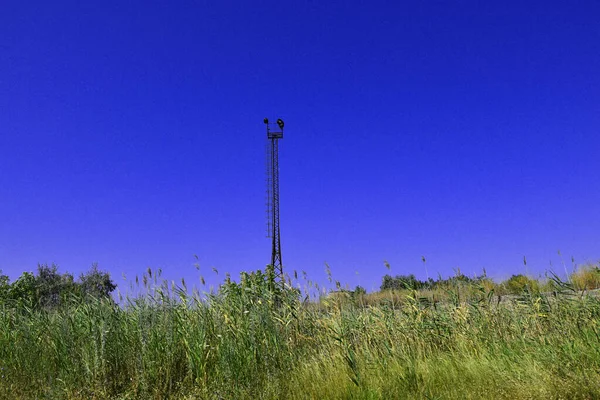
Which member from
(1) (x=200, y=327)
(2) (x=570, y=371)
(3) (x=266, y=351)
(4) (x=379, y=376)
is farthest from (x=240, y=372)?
(2) (x=570, y=371)

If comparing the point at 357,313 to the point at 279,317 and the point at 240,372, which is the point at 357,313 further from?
the point at 240,372

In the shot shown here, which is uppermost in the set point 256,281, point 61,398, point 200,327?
point 256,281

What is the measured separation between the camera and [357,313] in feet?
25.6

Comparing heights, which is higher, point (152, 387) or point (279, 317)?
point (279, 317)

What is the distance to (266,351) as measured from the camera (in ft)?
20.3

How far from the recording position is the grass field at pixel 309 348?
485 cm

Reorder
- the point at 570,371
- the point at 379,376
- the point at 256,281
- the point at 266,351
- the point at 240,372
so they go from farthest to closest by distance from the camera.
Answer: the point at 256,281
the point at 266,351
the point at 240,372
the point at 379,376
the point at 570,371

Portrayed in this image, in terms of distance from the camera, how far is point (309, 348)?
6.65 m

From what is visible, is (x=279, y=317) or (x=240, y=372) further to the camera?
(x=279, y=317)

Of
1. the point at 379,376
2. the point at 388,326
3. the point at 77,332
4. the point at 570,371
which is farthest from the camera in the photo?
the point at 388,326

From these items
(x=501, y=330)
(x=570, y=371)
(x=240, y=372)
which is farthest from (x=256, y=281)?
(x=570, y=371)

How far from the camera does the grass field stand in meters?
4.85

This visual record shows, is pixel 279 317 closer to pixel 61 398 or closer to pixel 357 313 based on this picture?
pixel 357 313

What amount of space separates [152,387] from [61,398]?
110 centimetres
